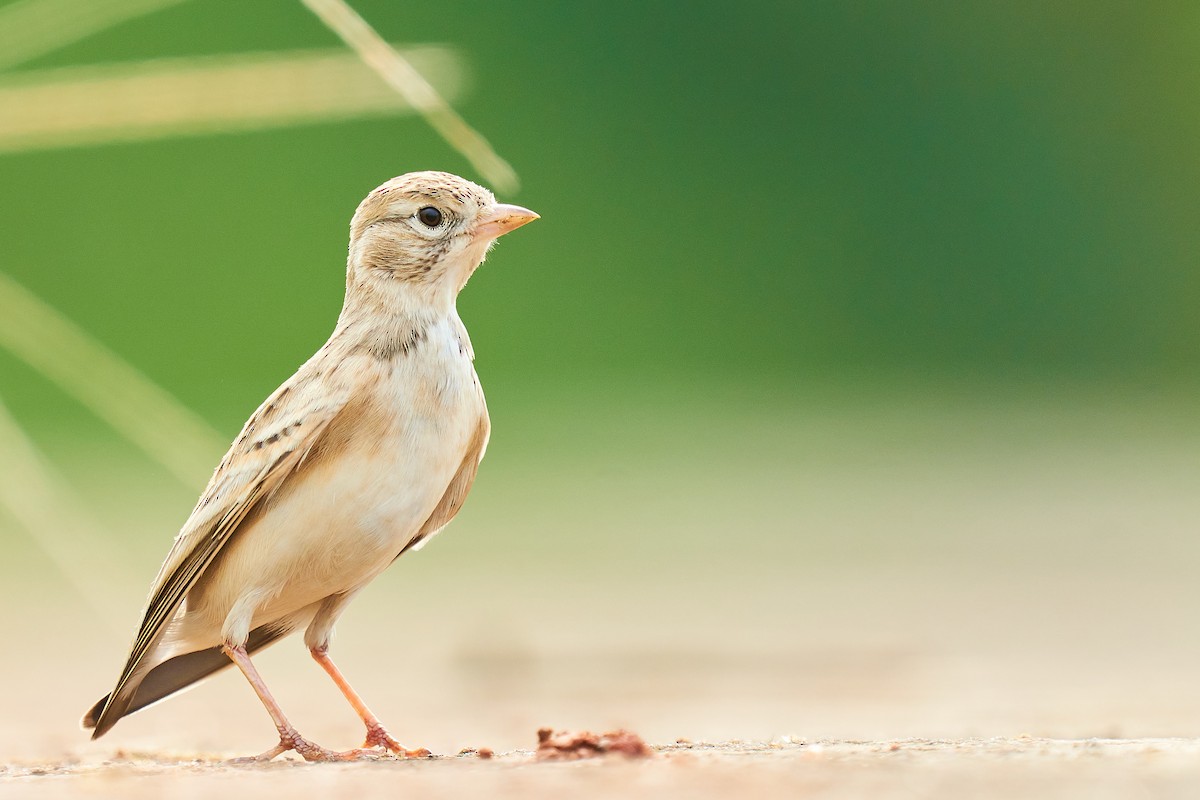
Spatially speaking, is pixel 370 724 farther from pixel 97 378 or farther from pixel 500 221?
pixel 97 378

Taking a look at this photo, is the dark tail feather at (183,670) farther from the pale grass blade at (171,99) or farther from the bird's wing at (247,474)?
the pale grass blade at (171,99)

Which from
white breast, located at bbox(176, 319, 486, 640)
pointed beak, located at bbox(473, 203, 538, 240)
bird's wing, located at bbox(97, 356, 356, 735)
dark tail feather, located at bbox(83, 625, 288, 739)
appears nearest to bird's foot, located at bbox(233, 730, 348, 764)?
white breast, located at bbox(176, 319, 486, 640)

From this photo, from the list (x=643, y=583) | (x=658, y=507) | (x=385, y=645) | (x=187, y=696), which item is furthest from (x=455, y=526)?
(x=187, y=696)

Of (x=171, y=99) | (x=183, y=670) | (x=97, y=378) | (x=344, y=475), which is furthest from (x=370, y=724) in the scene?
(x=171, y=99)

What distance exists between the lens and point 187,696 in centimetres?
746

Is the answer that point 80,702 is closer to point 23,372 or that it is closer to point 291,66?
point 291,66

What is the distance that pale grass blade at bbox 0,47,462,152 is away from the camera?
2426mm

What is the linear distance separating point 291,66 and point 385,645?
19.4ft

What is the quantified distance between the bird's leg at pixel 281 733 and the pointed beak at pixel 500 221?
1252 mm

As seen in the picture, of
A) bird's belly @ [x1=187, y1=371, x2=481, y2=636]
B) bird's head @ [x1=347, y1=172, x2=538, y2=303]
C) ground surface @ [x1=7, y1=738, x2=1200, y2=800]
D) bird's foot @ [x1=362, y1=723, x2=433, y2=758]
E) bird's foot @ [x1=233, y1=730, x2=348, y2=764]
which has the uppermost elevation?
bird's head @ [x1=347, y1=172, x2=538, y2=303]

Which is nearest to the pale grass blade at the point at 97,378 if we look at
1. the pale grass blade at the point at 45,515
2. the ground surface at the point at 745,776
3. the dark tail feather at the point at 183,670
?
the pale grass blade at the point at 45,515

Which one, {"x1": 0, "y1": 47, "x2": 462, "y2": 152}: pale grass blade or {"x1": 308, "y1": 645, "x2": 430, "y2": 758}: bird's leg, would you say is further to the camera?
{"x1": 308, "y1": 645, "x2": 430, "y2": 758}: bird's leg

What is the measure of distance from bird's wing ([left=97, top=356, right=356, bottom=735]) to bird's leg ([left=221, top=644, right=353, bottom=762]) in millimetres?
193

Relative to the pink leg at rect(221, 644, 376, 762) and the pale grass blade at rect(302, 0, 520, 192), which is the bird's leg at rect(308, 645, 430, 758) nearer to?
the pink leg at rect(221, 644, 376, 762)
